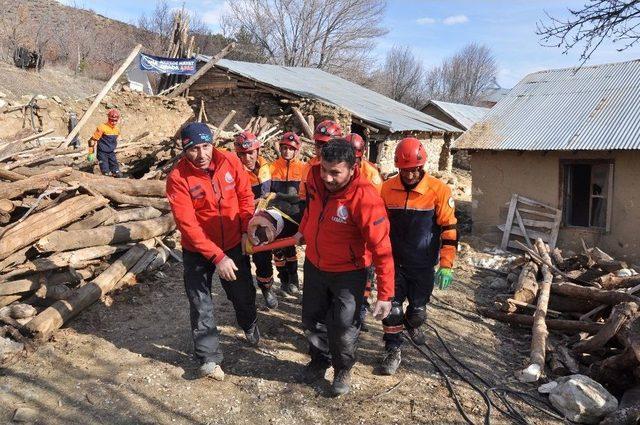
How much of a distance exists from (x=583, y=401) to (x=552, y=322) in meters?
2.35

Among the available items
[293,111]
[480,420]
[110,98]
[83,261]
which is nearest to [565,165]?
[293,111]

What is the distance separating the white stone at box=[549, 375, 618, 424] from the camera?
154 inches

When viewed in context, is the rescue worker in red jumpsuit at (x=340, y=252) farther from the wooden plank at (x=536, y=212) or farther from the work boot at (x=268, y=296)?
the wooden plank at (x=536, y=212)

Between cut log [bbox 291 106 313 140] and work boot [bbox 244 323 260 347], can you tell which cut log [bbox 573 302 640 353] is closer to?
work boot [bbox 244 323 260 347]

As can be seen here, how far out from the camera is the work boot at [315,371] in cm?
412

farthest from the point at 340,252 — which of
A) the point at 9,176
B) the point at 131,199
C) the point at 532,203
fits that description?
the point at 532,203

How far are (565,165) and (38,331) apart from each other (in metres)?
10.9

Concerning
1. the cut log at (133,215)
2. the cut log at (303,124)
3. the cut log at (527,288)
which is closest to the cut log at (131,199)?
the cut log at (133,215)

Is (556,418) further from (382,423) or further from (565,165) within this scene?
(565,165)

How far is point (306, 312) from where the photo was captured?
392 cm

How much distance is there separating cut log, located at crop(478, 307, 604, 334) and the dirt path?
31.7 inches

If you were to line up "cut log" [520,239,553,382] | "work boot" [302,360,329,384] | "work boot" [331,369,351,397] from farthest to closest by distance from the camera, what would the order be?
"cut log" [520,239,553,382] < "work boot" [302,360,329,384] < "work boot" [331,369,351,397]

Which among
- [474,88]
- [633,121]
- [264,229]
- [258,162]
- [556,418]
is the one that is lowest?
[556,418]

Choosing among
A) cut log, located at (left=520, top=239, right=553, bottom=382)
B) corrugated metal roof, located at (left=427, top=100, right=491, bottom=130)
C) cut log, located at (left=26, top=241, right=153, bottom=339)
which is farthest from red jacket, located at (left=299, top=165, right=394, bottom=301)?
corrugated metal roof, located at (left=427, top=100, right=491, bottom=130)
